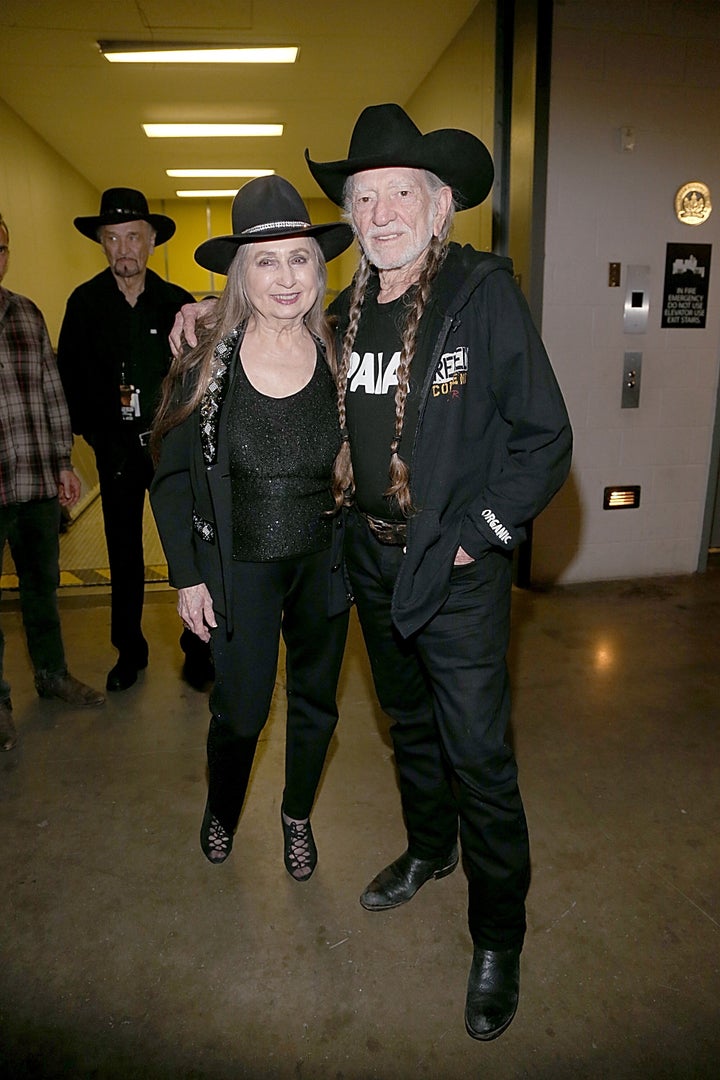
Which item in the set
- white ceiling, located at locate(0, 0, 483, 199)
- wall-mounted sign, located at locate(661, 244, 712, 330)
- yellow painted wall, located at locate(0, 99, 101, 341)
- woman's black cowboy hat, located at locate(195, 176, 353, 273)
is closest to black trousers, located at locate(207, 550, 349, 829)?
woman's black cowboy hat, located at locate(195, 176, 353, 273)

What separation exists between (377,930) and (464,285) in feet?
5.31

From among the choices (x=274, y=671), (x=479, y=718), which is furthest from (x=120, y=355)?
(x=479, y=718)

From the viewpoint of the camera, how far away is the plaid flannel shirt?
9.25ft

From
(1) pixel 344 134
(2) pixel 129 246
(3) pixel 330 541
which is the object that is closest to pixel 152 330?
(2) pixel 129 246

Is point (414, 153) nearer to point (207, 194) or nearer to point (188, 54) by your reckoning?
point (188, 54)

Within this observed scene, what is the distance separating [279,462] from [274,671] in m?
0.57

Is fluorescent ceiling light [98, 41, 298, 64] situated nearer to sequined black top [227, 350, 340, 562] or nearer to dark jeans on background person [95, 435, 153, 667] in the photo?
dark jeans on background person [95, 435, 153, 667]

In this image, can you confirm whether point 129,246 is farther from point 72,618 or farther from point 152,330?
point 72,618

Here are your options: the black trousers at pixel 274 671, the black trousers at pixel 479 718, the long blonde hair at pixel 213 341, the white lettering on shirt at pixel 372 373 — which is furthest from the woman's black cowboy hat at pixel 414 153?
the black trousers at pixel 274 671

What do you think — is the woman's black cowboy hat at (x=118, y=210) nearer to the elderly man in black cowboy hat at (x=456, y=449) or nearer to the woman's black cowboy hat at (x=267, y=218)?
the woman's black cowboy hat at (x=267, y=218)

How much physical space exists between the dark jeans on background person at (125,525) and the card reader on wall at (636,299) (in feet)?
9.48

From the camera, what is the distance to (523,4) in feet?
13.0

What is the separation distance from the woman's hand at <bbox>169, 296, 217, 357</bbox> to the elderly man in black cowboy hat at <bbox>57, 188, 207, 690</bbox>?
903 mm

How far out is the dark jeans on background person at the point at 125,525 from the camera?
3082 mm
